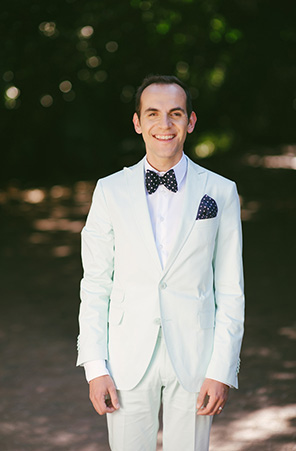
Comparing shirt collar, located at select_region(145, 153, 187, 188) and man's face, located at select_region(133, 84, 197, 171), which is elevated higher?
man's face, located at select_region(133, 84, 197, 171)

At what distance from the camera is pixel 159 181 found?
2.51 metres

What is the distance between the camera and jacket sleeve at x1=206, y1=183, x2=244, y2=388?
243 cm

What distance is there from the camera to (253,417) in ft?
14.8

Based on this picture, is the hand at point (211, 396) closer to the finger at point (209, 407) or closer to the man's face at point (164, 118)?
the finger at point (209, 407)

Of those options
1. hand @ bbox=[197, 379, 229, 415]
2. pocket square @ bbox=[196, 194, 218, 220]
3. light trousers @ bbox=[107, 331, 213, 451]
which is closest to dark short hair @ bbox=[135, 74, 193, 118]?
pocket square @ bbox=[196, 194, 218, 220]

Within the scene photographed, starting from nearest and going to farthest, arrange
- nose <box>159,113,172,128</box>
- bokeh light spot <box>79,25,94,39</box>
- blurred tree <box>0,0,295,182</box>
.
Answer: nose <box>159,113,172,128</box>, blurred tree <box>0,0,295,182</box>, bokeh light spot <box>79,25,94,39</box>

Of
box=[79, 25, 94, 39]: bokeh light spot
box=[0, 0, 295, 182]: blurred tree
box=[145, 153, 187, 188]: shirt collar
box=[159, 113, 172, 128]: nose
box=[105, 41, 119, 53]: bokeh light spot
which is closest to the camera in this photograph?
box=[159, 113, 172, 128]: nose

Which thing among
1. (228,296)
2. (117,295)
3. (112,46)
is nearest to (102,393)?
(117,295)

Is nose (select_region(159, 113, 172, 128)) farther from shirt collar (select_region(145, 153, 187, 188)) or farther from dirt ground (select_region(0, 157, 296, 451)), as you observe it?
dirt ground (select_region(0, 157, 296, 451))

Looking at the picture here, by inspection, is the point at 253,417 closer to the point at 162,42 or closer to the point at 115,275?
the point at 115,275

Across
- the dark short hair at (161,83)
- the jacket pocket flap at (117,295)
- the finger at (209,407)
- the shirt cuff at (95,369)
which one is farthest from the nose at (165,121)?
the finger at (209,407)

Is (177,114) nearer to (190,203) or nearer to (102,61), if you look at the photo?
(190,203)

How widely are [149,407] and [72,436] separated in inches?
77.0

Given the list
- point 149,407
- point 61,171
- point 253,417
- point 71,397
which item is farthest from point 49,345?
point 61,171
